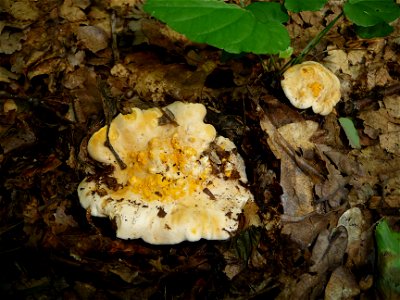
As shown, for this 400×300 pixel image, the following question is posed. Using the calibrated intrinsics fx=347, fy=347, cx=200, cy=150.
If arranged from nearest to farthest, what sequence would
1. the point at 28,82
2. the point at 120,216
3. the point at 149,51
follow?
the point at 120,216 < the point at 28,82 < the point at 149,51

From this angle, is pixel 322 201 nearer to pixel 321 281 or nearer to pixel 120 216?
pixel 321 281

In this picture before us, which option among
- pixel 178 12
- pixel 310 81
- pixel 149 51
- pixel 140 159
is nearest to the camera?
pixel 178 12

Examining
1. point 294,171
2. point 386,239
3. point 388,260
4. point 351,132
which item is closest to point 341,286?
point 388,260

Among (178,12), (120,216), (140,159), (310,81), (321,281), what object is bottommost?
(321,281)

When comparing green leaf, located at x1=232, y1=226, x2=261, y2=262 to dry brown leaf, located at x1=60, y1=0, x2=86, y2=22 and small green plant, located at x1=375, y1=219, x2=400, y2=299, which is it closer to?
small green plant, located at x1=375, y1=219, x2=400, y2=299

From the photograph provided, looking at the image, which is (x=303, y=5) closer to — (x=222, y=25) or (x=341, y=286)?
(x=222, y=25)

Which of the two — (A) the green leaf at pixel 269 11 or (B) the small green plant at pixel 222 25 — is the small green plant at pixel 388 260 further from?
(A) the green leaf at pixel 269 11

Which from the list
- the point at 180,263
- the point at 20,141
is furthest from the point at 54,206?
the point at 180,263

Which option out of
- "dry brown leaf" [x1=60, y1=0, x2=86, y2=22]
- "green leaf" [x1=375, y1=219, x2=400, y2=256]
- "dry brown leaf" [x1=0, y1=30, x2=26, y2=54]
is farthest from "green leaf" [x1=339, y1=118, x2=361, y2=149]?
"dry brown leaf" [x1=0, y1=30, x2=26, y2=54]
